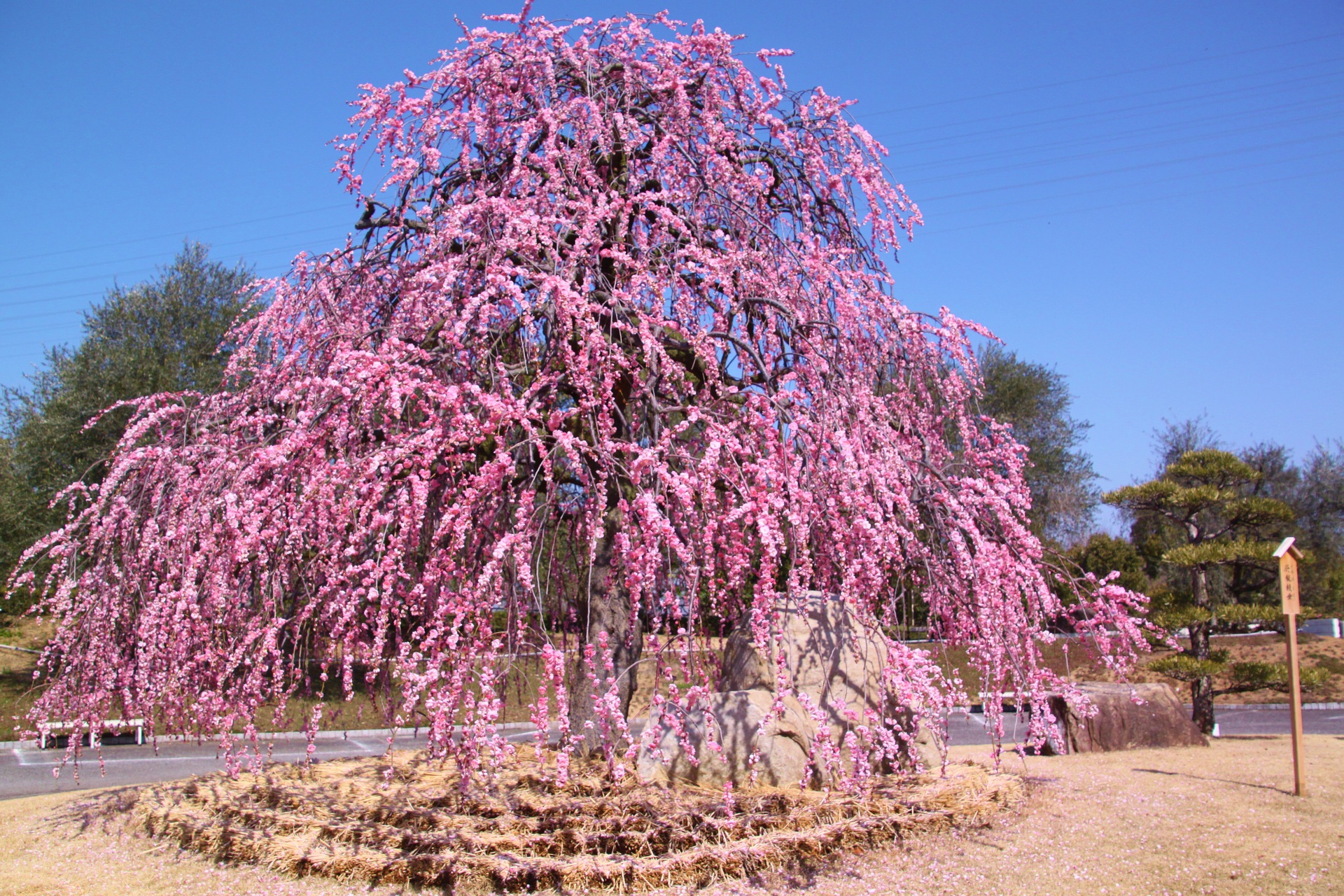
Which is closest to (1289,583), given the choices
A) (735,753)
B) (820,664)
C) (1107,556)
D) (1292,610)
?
(1292,610)

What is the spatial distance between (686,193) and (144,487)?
3.90m

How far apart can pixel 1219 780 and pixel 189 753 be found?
13162 millimetres

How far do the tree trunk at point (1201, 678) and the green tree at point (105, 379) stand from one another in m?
15.0

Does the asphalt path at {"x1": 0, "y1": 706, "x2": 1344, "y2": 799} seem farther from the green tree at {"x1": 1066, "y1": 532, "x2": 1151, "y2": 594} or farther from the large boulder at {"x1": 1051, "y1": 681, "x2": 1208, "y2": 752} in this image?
the green tree at {"x1": 1066, "y1": 532, "x2": 1151, "y2": 594}

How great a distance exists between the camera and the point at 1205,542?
1216 centimetres

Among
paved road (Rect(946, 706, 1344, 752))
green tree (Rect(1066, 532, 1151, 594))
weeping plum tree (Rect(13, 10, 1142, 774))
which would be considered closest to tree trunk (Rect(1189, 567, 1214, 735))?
paved road (Rect(946, 706, 1344, 752))

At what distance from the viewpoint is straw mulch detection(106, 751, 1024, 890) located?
458cm

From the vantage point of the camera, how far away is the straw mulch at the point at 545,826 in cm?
458

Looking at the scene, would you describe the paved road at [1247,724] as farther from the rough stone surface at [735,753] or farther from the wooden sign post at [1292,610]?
the rough stone surface at [735,753]

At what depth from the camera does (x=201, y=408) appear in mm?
5516

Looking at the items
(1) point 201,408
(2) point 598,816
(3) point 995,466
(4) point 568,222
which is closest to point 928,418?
(3) point 995,466

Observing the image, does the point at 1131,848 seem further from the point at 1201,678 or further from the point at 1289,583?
the point at 1201,678

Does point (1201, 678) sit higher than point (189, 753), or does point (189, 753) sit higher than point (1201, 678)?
point (1201, 678)

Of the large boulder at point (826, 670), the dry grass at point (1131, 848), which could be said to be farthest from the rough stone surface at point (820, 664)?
the dry grass at point (1131, 848)
